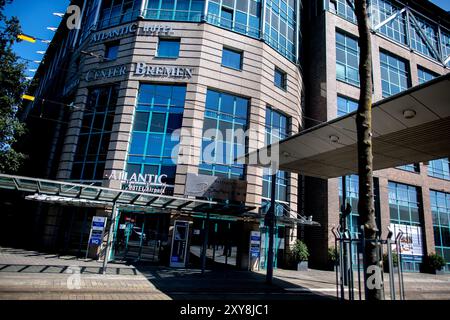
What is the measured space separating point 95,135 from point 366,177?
60.1 ft

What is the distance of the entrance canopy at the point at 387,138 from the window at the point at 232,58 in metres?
8.72

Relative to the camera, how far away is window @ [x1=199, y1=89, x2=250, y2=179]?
19.4m

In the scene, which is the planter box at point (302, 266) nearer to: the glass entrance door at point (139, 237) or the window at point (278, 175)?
the window at point (278, 175)

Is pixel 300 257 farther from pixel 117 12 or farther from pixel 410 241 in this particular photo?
pixel 117 12

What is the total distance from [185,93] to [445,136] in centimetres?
1457

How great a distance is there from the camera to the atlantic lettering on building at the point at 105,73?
2044cm

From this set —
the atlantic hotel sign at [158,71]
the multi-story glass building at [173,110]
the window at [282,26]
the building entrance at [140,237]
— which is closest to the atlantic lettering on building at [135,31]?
Result: the multi-story glass building at [173,110]

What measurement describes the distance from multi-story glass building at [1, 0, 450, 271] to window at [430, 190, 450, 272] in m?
0.20

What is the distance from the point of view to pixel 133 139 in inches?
751

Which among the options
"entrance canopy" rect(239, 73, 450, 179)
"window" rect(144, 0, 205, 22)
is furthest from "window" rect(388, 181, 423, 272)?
"window" rect(144, 0, 205, 22)

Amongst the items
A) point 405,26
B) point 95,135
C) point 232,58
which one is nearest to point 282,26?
point 232,58

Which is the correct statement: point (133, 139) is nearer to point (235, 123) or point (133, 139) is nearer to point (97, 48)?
Result: point (235, 123)

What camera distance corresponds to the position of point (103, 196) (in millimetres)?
13797
